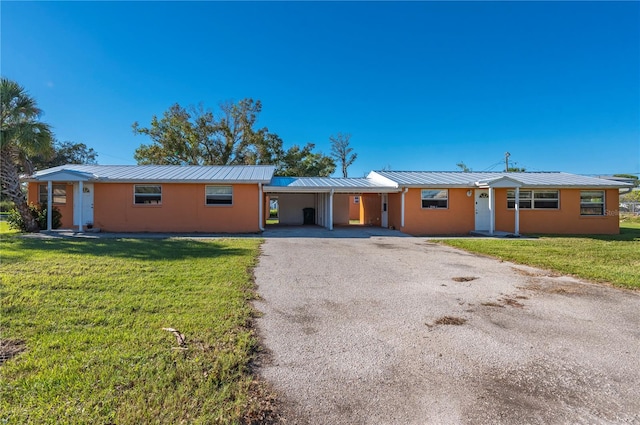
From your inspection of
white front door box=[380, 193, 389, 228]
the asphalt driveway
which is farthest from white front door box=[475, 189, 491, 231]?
the asphalt driveway

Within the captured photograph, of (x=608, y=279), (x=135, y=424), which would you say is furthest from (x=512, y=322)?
(x=135, y=424)

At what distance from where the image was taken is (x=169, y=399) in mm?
2291

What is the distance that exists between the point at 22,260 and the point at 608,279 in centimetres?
1172

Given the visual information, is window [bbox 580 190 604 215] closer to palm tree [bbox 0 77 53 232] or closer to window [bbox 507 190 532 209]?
window [bbox 507 190 532 209]

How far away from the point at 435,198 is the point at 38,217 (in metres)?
17.6

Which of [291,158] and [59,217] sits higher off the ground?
[291,158]

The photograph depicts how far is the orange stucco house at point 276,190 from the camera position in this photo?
14.6 m

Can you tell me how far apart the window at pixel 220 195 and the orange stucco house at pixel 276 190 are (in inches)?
1.7

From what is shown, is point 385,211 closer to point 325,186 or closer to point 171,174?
point 325,186

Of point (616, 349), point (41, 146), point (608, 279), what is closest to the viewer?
point (616, 349)

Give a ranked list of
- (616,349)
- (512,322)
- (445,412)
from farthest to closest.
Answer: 1. (512,322)
2. (616,349)
3. (445,412)

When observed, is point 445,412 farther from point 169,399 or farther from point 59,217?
point 59,217

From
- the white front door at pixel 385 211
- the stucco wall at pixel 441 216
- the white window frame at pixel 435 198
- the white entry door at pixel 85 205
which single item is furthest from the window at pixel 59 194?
the white window frame at pixel 435 198

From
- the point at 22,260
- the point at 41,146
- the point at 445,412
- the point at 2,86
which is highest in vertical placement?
the point at 2,86
